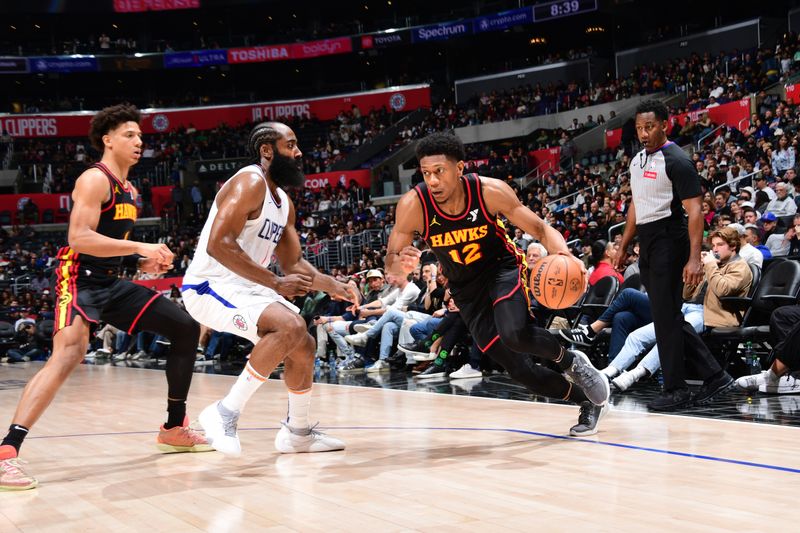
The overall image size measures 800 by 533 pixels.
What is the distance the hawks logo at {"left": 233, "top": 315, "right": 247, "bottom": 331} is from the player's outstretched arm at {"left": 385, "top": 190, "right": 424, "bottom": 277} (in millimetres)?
812

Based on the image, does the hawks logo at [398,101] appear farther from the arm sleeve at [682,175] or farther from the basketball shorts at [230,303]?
the basketball shorts at [230,303]

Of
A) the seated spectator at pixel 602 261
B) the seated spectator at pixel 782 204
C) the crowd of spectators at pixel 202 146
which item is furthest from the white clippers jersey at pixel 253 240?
the crowd of spectators at pixel 202 146

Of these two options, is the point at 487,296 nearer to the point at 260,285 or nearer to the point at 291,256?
the point at 291,256

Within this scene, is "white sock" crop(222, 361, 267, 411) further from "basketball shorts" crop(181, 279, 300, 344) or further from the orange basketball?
the orange basketball


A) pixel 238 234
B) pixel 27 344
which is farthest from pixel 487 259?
pixel 27 344

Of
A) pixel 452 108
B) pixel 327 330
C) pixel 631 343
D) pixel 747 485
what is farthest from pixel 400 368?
pixel 452 108

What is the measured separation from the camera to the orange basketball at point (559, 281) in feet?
14.6

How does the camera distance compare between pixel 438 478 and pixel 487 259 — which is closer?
pixel 438 478

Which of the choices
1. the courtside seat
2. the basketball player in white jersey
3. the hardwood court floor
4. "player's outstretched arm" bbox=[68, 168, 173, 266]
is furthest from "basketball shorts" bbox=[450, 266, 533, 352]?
the courtside seat

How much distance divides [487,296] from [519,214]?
21.5 inches

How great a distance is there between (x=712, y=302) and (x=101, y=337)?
1326 centimetres

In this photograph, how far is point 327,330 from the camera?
11133 millimetres

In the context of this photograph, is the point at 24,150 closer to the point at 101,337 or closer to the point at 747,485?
the point at 101,337

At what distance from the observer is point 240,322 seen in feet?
14.3
